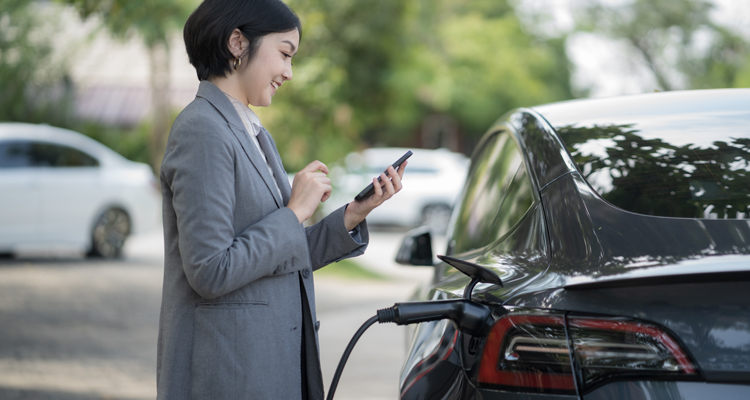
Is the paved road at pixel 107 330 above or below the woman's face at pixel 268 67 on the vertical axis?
below

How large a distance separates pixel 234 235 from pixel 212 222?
0.38 feet

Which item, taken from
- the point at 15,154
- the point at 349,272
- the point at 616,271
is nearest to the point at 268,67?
the point at 616,271

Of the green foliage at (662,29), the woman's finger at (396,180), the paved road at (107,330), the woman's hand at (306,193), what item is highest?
the green foliage at (662,29)

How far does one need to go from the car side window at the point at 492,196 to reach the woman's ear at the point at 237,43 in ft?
2.76

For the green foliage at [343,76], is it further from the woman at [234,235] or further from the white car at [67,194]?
Answer: the woman at [234,235]

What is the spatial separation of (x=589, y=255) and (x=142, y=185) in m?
9.81

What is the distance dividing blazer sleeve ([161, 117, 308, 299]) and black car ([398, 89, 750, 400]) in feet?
1.48

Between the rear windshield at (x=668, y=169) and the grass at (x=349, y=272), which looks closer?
the rear windshield at (x=668, y=169)

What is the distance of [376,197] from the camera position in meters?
1.94

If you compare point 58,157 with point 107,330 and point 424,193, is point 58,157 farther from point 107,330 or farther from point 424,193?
point 424,193

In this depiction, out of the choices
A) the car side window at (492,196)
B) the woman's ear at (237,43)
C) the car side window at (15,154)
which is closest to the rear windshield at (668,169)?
the car side window at (492,196)

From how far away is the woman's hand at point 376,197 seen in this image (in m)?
1.91

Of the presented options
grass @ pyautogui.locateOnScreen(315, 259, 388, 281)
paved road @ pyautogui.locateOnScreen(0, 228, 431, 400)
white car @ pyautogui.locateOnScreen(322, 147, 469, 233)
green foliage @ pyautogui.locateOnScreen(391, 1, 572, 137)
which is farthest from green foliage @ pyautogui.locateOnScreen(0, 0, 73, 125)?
grass @ pyautogui.locateOnScreen(315, 259, 388, 281)

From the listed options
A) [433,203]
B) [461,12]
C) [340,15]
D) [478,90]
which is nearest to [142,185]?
[340,15]
